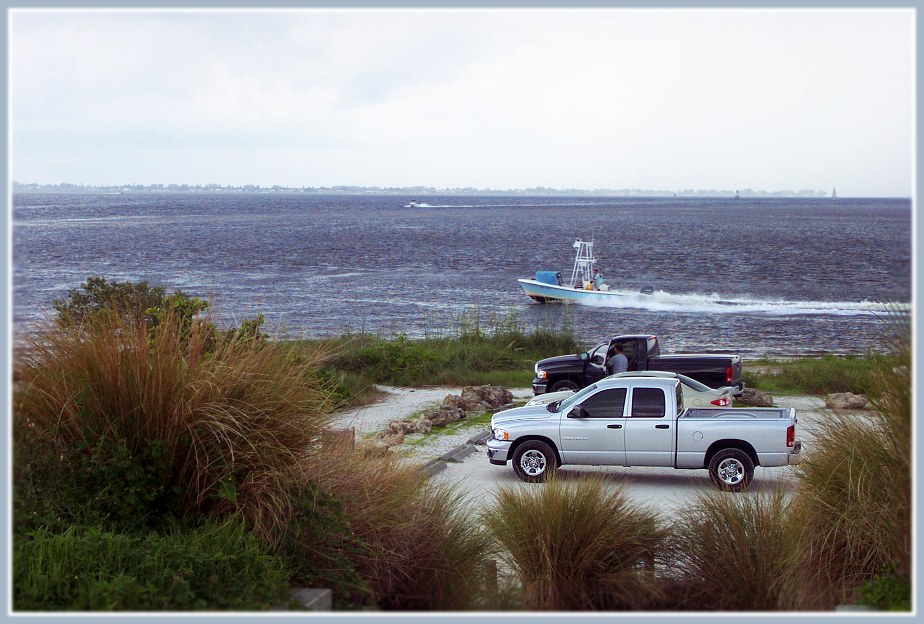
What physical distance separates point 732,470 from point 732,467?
0.04m

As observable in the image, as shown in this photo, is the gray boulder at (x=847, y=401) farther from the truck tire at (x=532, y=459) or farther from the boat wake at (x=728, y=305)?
the boat wake at (x=728, y=305)

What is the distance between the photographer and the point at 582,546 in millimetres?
7223

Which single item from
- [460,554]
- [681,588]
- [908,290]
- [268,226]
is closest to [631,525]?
[681,588]

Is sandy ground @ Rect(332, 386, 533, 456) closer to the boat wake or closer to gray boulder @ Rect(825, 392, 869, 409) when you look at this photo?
gray boulder @ Rect(825, 392, 869, 409)

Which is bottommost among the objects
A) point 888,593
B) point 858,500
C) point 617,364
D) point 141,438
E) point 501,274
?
point 501,274

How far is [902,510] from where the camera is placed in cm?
609

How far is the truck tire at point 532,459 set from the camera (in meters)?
12.6

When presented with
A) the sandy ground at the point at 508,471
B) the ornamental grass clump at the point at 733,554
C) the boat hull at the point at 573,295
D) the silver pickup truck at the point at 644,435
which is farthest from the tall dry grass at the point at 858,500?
the boat hull at the point at 573,295

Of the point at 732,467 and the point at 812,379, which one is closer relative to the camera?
the point at 732,467

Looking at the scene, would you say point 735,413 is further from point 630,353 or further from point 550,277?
point 550,277

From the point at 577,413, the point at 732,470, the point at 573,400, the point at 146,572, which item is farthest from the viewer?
the point at 573,400

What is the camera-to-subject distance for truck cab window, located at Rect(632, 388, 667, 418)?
40.7 feet

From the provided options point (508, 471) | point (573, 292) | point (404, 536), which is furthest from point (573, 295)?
point (404, 536)

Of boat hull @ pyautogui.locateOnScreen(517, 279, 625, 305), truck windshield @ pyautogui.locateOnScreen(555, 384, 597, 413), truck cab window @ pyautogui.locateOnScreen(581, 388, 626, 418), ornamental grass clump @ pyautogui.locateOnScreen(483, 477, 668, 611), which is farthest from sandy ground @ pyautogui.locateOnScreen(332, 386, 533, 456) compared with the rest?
boat hull @ pyautogui.locateOnScreen(517, 279, 625, 305)
